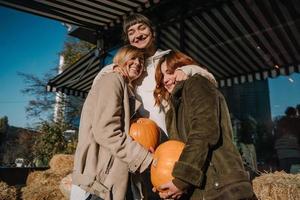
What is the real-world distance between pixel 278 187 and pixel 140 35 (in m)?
2.52

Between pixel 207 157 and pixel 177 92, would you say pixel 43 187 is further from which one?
pixel 207 157

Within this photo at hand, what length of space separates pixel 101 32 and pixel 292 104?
4.11 metres

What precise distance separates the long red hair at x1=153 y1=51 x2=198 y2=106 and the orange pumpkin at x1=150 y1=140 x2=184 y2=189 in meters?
0.44

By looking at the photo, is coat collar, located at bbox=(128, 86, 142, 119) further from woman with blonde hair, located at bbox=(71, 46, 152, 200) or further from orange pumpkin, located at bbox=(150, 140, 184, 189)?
orange pumpkin, located at bbox=(150, 140, 184, 189)

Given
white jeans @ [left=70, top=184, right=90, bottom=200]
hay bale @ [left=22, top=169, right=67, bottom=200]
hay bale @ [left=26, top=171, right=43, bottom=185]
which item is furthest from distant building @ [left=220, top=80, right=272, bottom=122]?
white jeans @ [left=70, top=184, right=90, bottom=200]

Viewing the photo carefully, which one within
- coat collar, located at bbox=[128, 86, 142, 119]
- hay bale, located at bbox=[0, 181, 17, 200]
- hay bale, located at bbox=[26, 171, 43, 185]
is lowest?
hay bale, located at bbox=[0, 181, 17, 200]

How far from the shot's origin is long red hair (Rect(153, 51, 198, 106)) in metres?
2.02

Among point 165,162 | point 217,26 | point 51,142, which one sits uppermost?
point 217,26

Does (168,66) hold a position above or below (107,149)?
above

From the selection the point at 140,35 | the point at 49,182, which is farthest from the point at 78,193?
the point at 49,182

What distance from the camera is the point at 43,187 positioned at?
5523 millimetres

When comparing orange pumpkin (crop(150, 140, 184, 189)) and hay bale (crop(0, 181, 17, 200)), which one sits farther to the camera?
hay bale (crop(0, 181, 17, 200))

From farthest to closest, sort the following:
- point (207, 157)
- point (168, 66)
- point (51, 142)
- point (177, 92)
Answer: point (51, 142) → point (168, 66) → point (177, 92) → point (207, 157)

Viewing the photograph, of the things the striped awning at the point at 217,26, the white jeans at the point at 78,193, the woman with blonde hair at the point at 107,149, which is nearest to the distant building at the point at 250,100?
the striped awning at the point at 217,26
